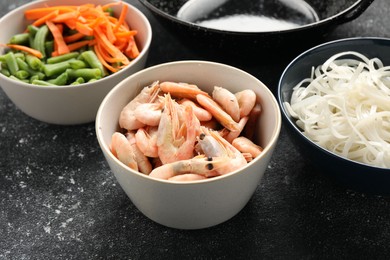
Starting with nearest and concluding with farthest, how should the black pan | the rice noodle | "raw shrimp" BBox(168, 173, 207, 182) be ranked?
"raw shrimp" BBox(168, 173, 207, 182) → the rice noodle → the black pan

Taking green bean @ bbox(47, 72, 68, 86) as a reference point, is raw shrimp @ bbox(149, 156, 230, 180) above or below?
above

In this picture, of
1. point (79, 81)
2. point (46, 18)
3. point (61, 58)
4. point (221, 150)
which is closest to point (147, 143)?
point (221, 150)

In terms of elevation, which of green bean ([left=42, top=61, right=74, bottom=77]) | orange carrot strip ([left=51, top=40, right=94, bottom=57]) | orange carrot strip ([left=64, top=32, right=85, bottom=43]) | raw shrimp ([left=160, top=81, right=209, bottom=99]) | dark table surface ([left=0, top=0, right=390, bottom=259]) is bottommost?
dark table surface ([left=0, top=0, right=390, bottom=259])

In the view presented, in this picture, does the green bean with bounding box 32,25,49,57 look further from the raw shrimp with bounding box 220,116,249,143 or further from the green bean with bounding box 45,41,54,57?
the raw shrimp with bounding box 220,116,249,143

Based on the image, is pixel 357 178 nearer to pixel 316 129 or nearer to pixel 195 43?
pixel 316 129

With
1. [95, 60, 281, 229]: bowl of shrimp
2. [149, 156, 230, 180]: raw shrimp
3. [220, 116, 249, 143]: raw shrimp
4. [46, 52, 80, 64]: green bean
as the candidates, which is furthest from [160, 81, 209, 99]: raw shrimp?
[46, 52, 80, 64]: green bean

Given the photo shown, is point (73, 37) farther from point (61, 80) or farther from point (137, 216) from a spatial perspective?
point (137, 216)

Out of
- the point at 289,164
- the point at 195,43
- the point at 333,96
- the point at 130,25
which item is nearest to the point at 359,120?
the point at 333,96
